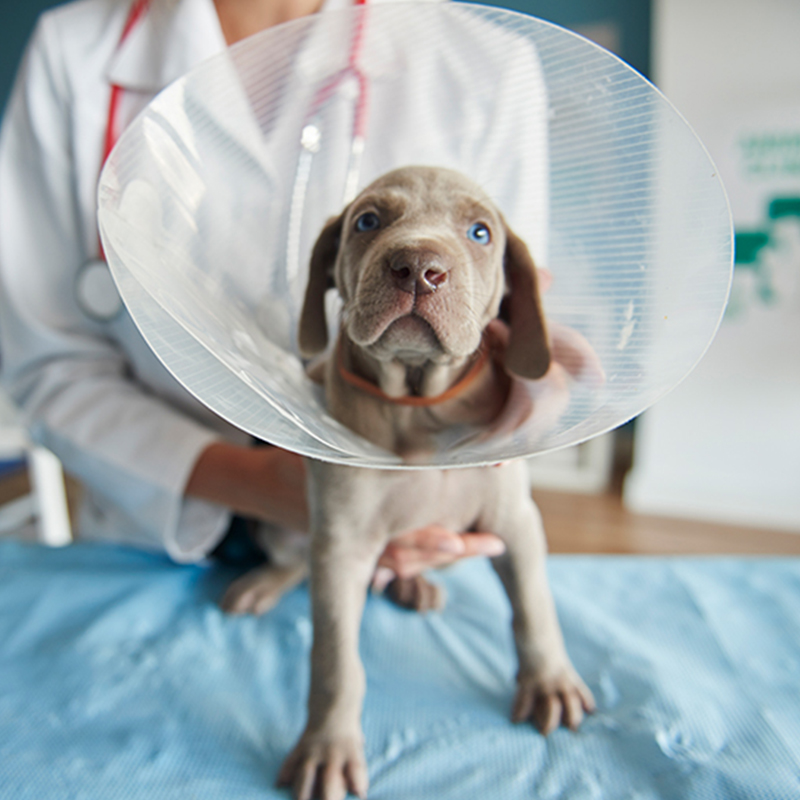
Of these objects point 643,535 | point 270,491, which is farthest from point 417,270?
point 643,535

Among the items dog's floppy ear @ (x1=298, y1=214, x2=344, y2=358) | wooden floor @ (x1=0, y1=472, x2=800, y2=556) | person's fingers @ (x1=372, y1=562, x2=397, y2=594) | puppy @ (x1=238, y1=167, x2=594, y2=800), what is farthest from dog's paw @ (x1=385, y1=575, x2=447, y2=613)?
wooden floor @ (x1=0, y1=472, x2=800, y2=556)

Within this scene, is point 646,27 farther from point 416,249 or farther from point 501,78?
point 416,249

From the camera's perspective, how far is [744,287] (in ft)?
8.80

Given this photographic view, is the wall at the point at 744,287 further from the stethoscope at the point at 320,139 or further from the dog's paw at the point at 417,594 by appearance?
the stethoscope at the point at 320,139

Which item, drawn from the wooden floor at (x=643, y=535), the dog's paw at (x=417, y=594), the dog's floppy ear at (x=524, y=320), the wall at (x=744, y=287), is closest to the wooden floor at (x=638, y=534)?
the wooden floor at (x=643, y=535)

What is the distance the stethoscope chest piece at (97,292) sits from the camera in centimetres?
106

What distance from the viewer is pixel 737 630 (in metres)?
0.99

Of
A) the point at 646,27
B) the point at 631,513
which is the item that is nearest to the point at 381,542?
the point at 631,513

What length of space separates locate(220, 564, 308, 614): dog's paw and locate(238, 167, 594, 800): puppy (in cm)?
35

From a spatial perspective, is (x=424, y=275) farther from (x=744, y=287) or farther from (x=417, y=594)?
(x=744, y=287)

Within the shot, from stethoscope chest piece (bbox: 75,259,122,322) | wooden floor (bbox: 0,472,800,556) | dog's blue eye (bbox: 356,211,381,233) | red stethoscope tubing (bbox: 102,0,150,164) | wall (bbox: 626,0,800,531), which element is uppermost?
red stethoscope tubing (bbox: 102,0,150,164)

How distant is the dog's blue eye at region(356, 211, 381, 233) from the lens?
65 centimetres

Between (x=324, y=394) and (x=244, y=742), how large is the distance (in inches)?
17.9

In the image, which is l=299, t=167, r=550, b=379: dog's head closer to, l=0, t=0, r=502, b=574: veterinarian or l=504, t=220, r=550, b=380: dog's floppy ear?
l=504, t=220, r=550, b=380: dog's floppy ear
